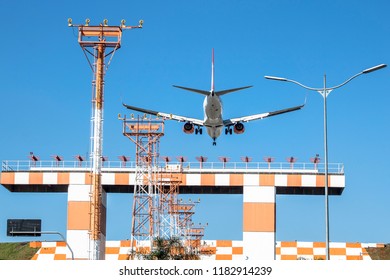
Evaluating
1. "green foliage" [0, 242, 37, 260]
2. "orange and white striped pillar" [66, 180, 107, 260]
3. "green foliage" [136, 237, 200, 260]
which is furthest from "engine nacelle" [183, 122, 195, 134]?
"green foliage" [0, 242, 37, 260]

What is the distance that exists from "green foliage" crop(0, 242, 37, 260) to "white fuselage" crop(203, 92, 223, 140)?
62.2 m

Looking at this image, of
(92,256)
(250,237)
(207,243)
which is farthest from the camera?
(207,243)

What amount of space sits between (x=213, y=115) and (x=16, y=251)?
7492cm

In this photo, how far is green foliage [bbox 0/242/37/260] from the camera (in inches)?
5281

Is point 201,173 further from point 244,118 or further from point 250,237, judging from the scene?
point 244,118

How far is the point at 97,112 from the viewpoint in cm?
7531

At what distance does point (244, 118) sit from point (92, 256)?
660 inches

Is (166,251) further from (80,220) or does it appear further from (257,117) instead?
(80,220)

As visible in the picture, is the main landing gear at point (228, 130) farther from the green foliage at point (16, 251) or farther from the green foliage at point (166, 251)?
the green foliage at point (16, 251)

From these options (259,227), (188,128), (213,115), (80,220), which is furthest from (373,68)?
(80,220)

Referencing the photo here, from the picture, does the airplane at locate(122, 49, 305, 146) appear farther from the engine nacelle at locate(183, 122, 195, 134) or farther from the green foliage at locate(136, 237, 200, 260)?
the green foliage at locate(136, 237, 200, 260)

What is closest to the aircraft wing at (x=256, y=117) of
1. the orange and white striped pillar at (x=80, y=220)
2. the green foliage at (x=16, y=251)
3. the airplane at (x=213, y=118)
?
the airplane at (x=213, y=118)

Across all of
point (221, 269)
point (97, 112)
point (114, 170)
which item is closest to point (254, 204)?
point (114, 170)

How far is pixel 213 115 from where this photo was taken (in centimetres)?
7256
